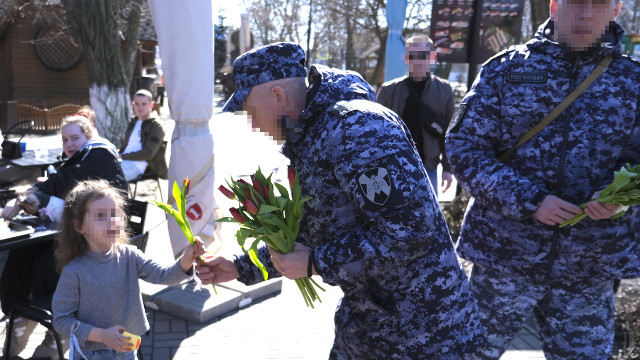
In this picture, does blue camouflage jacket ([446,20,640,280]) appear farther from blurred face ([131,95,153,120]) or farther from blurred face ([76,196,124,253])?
blurred face ([131,95,153,120])

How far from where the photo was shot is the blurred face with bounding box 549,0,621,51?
2.44 m

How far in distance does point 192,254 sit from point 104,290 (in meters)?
0.64

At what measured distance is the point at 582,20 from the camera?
8.09 feet

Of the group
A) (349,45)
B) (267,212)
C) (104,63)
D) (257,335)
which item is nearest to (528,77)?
(267,212)

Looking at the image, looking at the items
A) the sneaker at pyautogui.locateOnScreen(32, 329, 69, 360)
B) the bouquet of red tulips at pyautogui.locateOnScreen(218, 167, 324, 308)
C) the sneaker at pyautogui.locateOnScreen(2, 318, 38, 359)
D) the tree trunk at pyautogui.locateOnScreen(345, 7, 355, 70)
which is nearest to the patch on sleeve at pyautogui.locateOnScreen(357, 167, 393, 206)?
the bouquet of red tulips at pyautogui.locateOnScreen(218, 167, 324, 308)

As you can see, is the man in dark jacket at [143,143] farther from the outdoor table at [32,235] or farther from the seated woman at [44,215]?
the outdoor table at [32,235]

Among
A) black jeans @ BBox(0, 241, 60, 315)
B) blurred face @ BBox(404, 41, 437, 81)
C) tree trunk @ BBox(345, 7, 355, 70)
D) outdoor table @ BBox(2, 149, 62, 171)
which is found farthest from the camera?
tree trunk @ BBox(345, 7, 355, 70)

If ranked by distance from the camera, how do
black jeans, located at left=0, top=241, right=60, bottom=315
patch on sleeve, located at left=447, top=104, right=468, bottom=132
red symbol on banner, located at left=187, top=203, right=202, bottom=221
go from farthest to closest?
red symbol on banner, located at left=187, top=203, right=202, bottom=221, black jeans, located at left=0, top=241, right=60, bottom=315, patch on sleeve, located at left=447, top=104, right=468, bottom=132

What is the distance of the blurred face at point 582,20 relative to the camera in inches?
95.9

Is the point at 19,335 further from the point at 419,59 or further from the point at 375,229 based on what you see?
the point at 419,59

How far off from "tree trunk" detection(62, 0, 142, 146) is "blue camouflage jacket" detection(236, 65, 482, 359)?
10.1 metres

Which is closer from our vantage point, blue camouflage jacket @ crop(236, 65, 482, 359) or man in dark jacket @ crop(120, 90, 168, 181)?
blue camouflage jacket @ crop(236, 65, 482, 359)

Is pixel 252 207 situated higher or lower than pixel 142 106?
higher

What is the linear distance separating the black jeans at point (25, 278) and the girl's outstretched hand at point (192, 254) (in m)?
1.37
